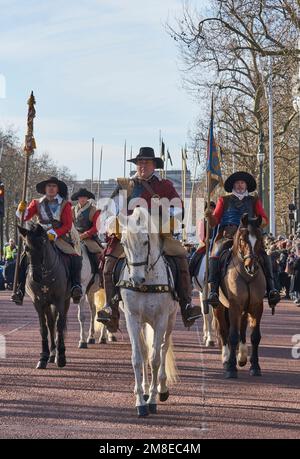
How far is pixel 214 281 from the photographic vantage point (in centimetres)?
1444

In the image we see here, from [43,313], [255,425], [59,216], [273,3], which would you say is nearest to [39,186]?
[59,216]

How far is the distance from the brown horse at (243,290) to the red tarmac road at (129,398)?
0.87ft

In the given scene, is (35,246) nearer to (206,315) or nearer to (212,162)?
(212,162)

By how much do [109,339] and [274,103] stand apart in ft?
112

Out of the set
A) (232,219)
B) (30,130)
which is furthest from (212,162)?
(30,130)

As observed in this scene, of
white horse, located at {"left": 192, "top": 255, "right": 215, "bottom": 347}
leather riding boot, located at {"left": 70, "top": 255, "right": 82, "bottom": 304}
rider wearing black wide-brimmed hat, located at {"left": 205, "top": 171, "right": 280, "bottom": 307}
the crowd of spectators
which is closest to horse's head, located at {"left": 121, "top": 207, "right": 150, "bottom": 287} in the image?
rider wearing black wide-brimmed hat, located at {"left": 205, "top": 171, "right": 280, "bottom": 307}

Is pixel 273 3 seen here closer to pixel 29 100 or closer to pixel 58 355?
pixel 29 100

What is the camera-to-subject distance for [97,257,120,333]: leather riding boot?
11875mm

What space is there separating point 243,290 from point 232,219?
1.05 metres

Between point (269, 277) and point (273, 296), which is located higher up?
point (269, 277)

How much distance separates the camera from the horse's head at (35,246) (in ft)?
46.0

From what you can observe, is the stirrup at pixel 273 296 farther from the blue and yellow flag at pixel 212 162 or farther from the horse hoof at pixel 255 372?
the blue and yellow flag at pixel 212 162

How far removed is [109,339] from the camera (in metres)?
18.7
